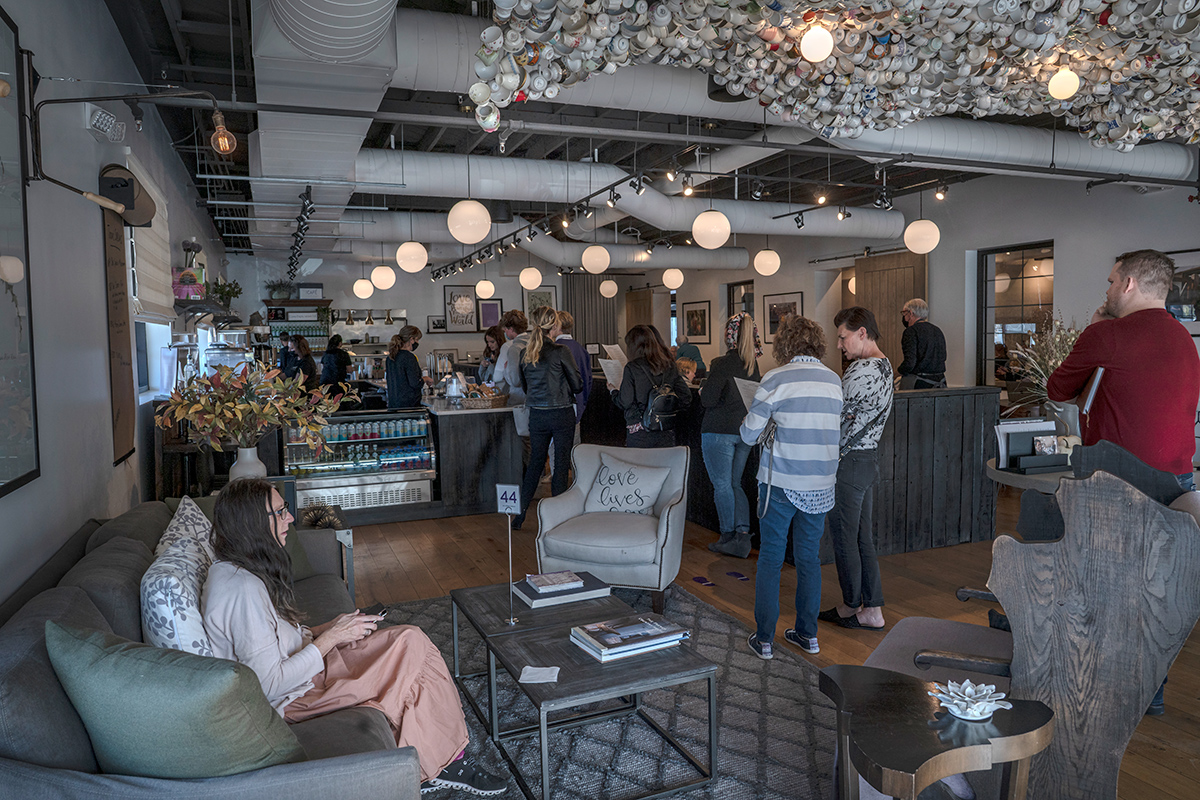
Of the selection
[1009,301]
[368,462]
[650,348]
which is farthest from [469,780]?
[1009,301]

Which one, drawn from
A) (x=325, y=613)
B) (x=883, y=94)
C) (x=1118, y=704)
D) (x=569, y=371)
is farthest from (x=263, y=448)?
(x=1118, y=704)

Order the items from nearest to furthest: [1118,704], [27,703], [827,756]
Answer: [27,703]
[1118,704]
[827,756]

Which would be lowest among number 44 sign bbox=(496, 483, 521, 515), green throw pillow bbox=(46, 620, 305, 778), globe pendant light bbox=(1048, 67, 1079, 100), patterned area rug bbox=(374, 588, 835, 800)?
patterned area rug bbox=(374, 588, 835, 800)

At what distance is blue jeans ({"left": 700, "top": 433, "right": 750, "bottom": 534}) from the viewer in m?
5.27

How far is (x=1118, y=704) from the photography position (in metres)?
1.94

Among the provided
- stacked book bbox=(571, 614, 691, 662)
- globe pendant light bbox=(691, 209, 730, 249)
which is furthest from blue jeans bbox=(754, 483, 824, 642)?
globe pendant light bbox=(691, 209, 730, 249)

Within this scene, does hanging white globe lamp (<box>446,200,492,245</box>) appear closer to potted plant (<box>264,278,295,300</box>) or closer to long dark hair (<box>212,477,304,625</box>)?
long dark hair (<box>212,477,304,625</box>)

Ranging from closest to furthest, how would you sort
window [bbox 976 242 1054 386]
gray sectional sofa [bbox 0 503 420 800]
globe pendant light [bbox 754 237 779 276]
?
gray sectional sofa [bbox 0 503 420 800] < window [bbox 976 242 1054 386] < globe pendant light [bbox 754 237 779 276]

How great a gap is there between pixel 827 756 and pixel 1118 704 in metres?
1.09

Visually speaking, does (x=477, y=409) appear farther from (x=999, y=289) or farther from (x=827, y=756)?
(x=999, y=289)

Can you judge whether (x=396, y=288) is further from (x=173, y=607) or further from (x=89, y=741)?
(x=89, y=741)

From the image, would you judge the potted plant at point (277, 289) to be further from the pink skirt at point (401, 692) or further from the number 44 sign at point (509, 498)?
the pink skirt at point (401, 692)

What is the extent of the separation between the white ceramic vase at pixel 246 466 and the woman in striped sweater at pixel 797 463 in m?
2.44

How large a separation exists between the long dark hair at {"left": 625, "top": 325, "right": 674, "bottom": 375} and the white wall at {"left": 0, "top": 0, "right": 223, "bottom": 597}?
3151 mm
